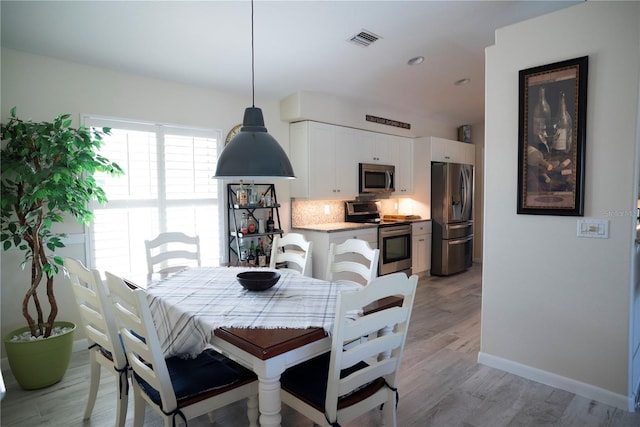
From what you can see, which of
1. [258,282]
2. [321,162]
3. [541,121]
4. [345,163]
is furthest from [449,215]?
[258,282]

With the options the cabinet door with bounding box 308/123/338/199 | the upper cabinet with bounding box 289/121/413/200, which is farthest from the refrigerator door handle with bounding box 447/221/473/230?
the cabinet door with bounding box 308/123/338/199

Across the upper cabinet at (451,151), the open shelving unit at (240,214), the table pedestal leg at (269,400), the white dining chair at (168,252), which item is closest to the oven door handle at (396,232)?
the upper cabinet at (451,151)

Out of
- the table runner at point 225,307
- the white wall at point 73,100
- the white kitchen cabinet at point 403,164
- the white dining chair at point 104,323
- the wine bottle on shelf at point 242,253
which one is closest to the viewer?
the table runner at point 225,307

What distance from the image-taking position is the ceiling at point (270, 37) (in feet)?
9.27

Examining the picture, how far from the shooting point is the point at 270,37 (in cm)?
338

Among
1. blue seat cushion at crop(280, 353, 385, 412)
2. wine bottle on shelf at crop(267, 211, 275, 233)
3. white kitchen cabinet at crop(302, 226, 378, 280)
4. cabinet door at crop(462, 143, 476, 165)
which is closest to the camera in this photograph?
blue seat cushion at crop(280, 353, 385, 412)

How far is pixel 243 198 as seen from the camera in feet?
13.9

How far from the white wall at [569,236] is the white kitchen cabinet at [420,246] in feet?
9.09

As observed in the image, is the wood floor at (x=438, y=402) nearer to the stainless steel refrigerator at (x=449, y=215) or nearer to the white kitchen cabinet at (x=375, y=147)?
the stainless steel refrigerator at (x=449, y=215)

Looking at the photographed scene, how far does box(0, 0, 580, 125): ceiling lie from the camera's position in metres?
2.82

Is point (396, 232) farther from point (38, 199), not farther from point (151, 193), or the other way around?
point (38, 199)

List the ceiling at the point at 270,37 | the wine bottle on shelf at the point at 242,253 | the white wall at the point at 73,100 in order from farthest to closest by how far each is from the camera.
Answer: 1. the wine bottle on shelf at the point at 242,253
2. the white wall at the point at 73,100
3. the ceiling at the point at 270,37

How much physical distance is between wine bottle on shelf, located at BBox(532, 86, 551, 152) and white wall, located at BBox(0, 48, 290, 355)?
273cm

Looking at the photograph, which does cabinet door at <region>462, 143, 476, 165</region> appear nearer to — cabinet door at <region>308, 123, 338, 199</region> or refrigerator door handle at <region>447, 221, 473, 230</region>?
refrigerator door handle at <region>447, 221, 473, 230</region>
